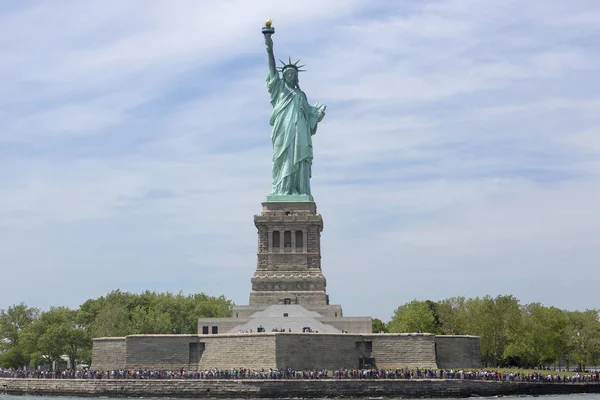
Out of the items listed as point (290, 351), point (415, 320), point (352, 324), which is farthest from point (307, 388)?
point (415, 320)

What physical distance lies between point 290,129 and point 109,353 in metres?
24.7

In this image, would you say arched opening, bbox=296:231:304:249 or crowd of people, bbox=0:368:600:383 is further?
arched opening, bbox=296:231:304:249

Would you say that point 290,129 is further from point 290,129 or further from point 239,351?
point 239,351

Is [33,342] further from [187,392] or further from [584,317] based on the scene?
[584,317]

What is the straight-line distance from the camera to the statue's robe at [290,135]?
274 feet

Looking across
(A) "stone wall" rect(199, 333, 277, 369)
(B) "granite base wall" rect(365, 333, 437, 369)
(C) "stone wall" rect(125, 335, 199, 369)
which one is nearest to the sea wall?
(A) "stone wall" rect(199, 333, 277, 369)

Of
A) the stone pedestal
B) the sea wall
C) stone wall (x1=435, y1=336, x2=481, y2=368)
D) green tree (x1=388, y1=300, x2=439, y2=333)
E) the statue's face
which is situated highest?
the statue's face

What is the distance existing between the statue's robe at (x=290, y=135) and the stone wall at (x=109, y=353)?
1950 centimetres

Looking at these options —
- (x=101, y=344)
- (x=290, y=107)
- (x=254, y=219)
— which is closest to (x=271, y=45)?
(x=290, y=107)

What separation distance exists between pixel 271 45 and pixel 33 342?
3144 cm

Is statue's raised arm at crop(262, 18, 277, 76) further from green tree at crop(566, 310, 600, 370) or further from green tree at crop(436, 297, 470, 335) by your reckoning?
green tree at crop(566, 310, 600, 370)

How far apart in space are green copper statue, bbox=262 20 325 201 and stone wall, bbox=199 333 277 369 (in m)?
18.5

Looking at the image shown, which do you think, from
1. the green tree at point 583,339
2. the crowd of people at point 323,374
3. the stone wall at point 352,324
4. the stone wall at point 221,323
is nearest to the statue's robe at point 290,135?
the stone wall at point 221,323

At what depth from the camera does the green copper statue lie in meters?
83.5
